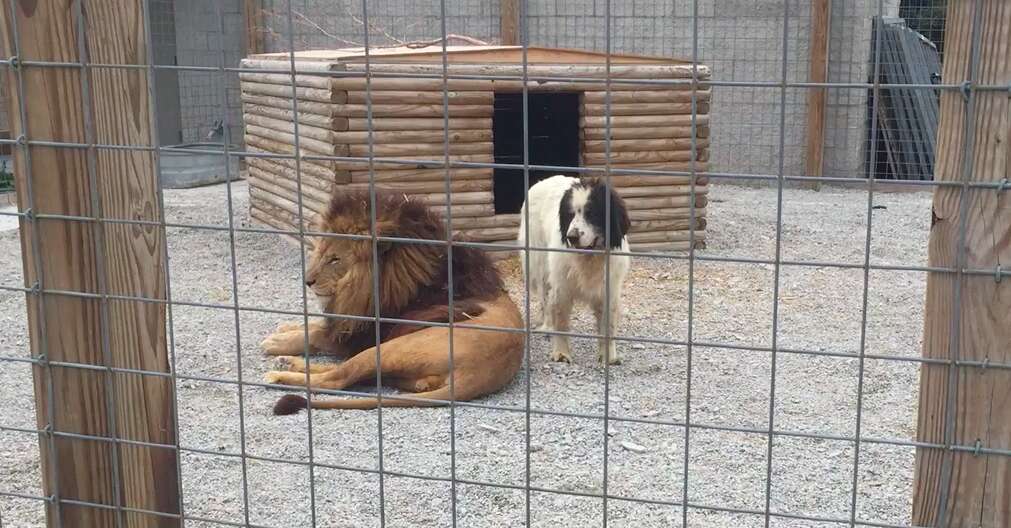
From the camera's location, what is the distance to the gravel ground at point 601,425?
3.83 meters

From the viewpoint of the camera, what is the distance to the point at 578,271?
19.0 ft

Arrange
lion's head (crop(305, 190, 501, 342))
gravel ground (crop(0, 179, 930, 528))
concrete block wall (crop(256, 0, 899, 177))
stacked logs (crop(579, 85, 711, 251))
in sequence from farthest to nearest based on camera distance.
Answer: concrete block wall (crop(256, 0, 899, 177)), stacked logs (crop(579, 85, 711, 251)), lion's head (crop(305, 190, 501, 342)), gravel ground (crop(0, 179, 930, 528))

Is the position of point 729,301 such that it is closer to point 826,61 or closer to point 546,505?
point 546,505

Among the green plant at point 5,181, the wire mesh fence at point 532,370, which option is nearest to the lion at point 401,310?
the wire mesh fence at point 532,370

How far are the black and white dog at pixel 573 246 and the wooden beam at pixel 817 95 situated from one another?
588 centimetres

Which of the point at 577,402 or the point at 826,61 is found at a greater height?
the point at 826,61

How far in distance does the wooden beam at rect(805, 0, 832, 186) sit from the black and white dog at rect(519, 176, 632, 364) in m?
5.88

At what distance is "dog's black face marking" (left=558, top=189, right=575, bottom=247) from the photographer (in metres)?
5.59

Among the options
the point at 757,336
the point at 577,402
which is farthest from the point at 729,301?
the point at 577,402

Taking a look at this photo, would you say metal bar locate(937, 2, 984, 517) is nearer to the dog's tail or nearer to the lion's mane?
the dog's tail

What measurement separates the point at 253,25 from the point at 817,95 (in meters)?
6.61

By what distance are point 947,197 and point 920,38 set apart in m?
10.8

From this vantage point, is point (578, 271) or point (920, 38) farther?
point (920, 38)

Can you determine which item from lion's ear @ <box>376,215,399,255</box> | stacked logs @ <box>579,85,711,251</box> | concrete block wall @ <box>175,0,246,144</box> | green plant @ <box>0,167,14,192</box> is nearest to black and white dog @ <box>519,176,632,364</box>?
lion's ear @ <box>376,215,399,255</box>
